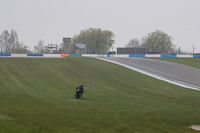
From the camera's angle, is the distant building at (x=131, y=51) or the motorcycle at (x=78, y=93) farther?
the distant building at (x=131, y=51)

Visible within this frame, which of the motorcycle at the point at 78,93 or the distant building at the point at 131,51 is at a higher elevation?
the distant building at the point at 131,51

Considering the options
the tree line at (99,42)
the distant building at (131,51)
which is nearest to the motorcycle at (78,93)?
the distant building at (131,51)

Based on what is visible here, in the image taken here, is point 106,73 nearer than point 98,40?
Yes

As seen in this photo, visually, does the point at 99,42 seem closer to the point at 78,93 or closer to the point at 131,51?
the point at 131,51

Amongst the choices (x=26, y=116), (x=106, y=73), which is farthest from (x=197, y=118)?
(x=106, y=73)

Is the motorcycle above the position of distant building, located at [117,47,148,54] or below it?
below

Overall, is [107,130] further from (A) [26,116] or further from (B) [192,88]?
(B) [192,88]

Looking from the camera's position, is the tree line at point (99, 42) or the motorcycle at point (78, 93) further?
the tree line at point (99, 42)

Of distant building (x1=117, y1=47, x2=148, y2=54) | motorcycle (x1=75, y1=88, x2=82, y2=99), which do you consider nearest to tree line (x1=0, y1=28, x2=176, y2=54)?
distant building (x1=117, y1=47, x2=148, y2=54)

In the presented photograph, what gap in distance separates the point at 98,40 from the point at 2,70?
12284 centimetres

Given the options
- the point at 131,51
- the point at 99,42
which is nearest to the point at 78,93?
the point at 131,51

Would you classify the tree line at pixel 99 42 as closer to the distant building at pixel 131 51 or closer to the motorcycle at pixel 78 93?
the distant building at pixel 131 51

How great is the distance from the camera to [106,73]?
3916cm

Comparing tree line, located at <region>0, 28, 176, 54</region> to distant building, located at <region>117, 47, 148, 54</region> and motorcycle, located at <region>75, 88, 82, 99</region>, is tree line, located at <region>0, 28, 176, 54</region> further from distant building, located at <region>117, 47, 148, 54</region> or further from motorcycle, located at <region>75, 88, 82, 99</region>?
motorcycle, located at <region>75, 88, 82, 99</region>
